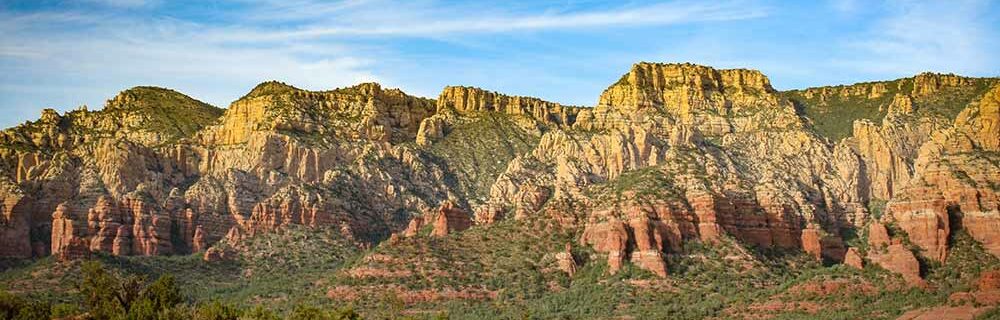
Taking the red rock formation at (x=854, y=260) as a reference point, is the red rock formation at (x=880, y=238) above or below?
above

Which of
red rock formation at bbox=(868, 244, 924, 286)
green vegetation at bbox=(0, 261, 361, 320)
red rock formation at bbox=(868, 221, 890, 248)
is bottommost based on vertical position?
green vegetation at bbox=(0, 261, 361, 320)

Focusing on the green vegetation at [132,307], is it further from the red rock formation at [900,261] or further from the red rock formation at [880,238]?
the red rock formation at [880,238]

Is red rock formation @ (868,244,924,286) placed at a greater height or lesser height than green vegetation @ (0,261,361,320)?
greater

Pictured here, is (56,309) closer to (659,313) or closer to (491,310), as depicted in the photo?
(491,310)

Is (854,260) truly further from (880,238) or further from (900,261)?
(880,238)

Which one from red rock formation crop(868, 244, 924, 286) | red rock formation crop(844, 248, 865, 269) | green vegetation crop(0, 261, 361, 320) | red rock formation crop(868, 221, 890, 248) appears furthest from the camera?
red rock formation crop(868, 221, 890, 248)

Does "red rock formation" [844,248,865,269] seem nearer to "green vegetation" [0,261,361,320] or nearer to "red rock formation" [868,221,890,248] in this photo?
"red rock formation" [868,221,890,248]

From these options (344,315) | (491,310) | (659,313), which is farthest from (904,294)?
(344,315)

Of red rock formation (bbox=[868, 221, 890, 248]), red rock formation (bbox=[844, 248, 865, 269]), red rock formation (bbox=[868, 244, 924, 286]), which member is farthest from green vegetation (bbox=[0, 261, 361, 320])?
red rock formation (bbox=[868, 221, 890, 248])

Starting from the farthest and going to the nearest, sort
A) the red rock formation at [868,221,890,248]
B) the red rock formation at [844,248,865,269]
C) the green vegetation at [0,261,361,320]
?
the red rock formation at [868,221,890,248]
the red rock formation at [844,248,865,269]
the green vegetation at [0,261,361,320]

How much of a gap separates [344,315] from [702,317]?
122 feet

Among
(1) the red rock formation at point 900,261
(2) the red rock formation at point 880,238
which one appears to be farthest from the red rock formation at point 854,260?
(2) the red rock formation at point 880,238

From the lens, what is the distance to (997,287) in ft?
568

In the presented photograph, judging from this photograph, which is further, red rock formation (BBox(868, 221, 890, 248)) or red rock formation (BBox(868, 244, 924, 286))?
red rock formation (BBox(868, 221, 890, 248))
